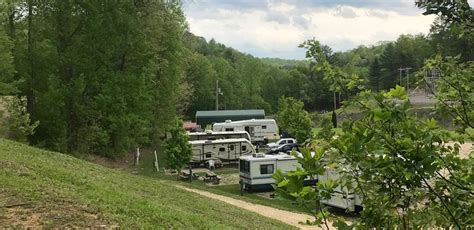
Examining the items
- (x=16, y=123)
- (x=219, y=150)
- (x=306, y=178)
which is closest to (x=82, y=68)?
(x=16, y=123)

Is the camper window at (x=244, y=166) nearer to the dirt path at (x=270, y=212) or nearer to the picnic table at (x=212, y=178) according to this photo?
the picnic table at (x=212, y=178)

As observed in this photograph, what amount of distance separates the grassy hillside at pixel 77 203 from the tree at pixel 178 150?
13.1 m

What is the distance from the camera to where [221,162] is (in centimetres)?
2970

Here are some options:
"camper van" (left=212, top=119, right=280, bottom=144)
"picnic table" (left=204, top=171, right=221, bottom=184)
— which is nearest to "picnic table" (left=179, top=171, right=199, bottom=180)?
"picnic table" (left=204, top=171, right=221, bottom=184)

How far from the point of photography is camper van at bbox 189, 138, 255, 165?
29.7 metres

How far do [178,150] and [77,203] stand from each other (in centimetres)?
1798

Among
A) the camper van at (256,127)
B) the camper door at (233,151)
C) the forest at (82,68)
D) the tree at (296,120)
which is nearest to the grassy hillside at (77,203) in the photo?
A: the forest at (82,68)

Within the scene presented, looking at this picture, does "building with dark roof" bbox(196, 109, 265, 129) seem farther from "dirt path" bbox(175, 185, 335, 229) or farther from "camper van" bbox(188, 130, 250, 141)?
"dirt path" bbox(175, 185, 335, 229)

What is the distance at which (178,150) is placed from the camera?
25625 millimetres

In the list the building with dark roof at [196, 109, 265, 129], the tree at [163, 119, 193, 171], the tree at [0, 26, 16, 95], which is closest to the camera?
the tree at [0, 26, 16, 95]

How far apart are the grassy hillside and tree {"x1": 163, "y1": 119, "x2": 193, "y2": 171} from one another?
13.1m

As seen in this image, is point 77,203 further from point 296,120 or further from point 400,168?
point 296,120

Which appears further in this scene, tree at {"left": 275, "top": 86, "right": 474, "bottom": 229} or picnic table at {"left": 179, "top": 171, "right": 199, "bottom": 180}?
picnic table at {"left": 179, "top": 171, "right": 199, "bottom": 180}

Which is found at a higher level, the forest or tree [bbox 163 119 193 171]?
the forest
